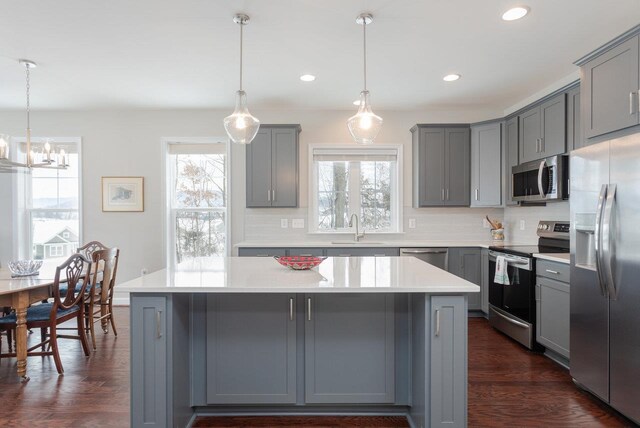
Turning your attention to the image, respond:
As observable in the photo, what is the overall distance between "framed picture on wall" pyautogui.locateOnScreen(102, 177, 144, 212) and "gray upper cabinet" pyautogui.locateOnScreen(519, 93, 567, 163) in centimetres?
Answer: 477

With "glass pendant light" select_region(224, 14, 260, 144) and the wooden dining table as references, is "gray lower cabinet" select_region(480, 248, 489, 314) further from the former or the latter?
the wooden dining table

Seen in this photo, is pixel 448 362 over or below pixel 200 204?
below

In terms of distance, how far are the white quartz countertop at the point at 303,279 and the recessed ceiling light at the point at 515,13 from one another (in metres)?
1.87

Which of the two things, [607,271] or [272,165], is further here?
[272,165]

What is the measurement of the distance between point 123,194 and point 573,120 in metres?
5.25

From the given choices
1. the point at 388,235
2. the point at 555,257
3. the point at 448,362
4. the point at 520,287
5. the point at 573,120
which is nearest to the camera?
the point at 448,362

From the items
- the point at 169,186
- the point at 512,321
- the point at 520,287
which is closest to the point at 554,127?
the point at 520,287

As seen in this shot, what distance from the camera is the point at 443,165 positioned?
15.1 feet

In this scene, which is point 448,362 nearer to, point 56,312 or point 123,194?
point 56,312

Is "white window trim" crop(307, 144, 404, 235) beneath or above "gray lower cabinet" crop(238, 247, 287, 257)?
above

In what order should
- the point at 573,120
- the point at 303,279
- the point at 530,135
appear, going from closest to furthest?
1. the point at 303,279
2. the point at 573,120
3. the point at 530,135

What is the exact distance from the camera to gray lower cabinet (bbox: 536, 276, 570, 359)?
2.85 meters

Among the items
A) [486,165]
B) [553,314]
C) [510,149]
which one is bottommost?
[553,314]

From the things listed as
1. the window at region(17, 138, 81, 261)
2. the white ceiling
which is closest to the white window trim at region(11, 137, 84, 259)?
the window at region(17, 138, 81, 261)
